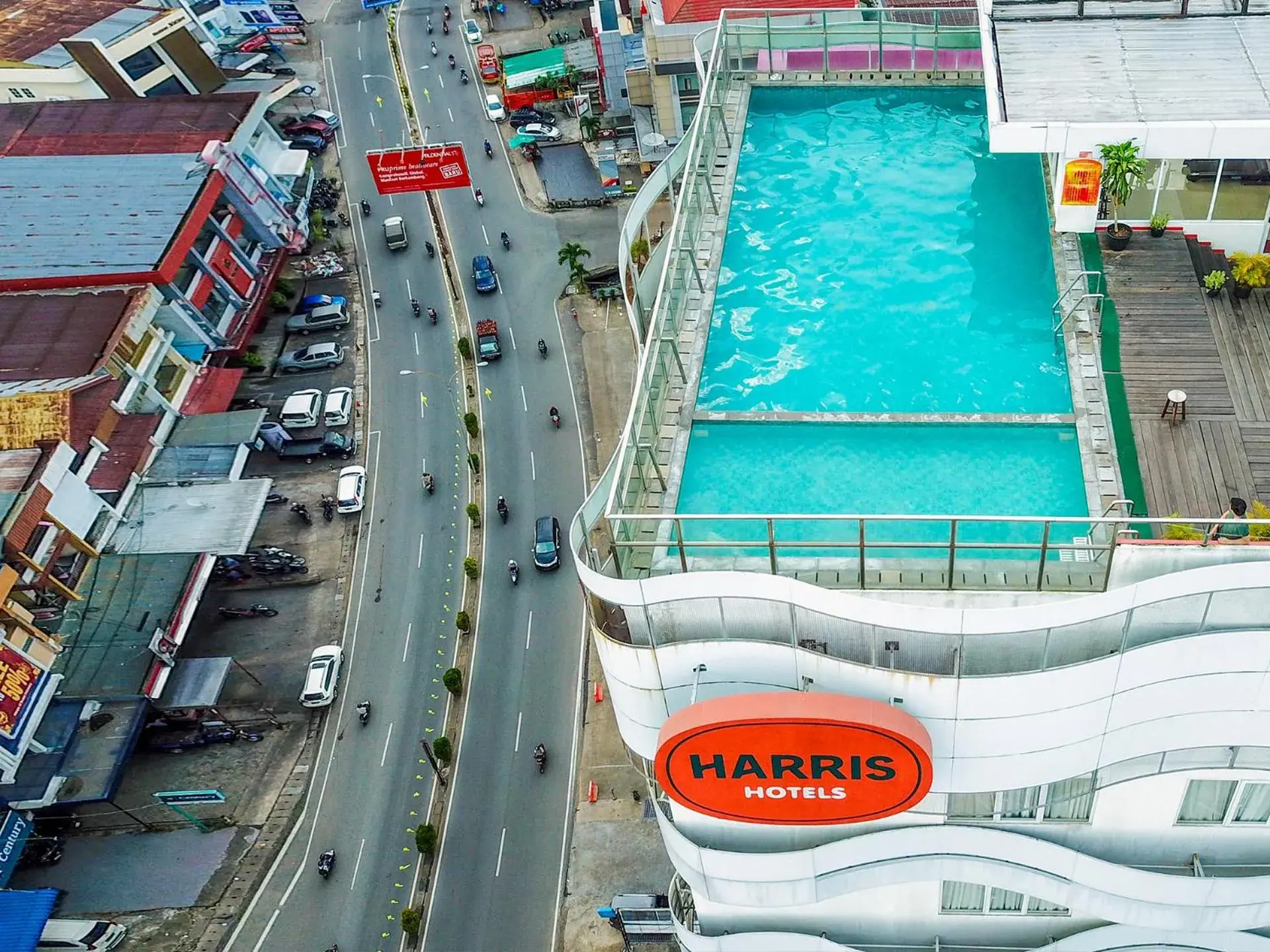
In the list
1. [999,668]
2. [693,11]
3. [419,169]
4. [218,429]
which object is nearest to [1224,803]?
[999,668]

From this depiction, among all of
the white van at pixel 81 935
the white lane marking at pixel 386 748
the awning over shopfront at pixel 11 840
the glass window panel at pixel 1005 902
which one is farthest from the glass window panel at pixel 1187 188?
the awning over shopfront at pixel 11 840

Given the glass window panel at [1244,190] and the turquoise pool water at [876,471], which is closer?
the turquoise pool water at [876,471]

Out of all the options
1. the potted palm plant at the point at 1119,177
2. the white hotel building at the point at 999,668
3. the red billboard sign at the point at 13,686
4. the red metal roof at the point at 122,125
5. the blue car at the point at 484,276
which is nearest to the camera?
the white hotel building at the point at 999,668

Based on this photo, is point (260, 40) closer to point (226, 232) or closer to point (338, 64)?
point (338, 64)

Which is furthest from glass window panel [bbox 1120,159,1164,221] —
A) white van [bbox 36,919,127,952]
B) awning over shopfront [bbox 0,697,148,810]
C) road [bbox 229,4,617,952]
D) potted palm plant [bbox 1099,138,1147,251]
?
white van [bbox 36,919,127,952]

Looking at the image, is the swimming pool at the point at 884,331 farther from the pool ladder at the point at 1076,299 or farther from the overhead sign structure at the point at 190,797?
the overhead sign structure at the point at 190,797

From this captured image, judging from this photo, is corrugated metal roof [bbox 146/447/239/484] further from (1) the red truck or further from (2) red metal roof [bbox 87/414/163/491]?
(1) the red truck
